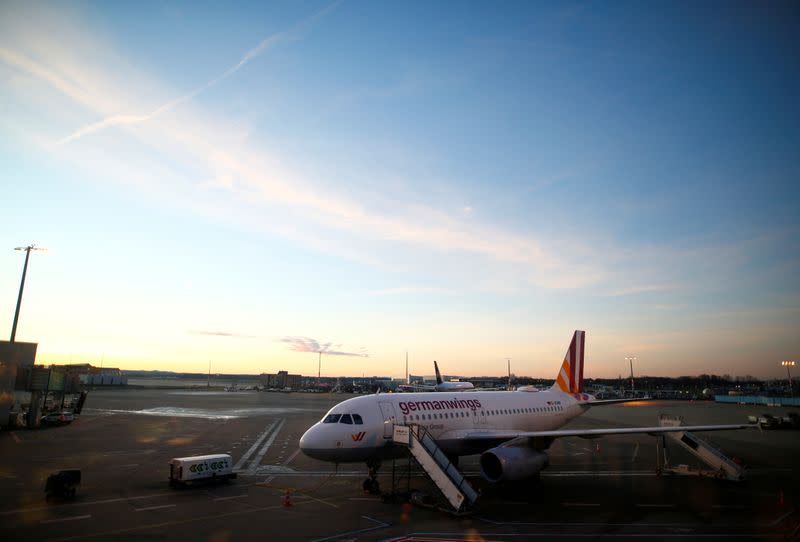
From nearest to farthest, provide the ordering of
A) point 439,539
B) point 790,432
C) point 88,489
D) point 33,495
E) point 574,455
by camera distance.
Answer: point 439,539 → point 33,495 → point 88,489 → point 574,455 → point 790,432

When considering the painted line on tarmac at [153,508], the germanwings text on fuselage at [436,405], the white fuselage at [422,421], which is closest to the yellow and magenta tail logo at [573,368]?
the white fuselage at [422,421]

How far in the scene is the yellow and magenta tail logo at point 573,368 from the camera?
38.0 meters

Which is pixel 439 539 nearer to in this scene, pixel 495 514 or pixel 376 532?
pixel 376 532

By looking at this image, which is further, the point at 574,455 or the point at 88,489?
the point at 574,455

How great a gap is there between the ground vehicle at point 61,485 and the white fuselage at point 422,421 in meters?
10.5

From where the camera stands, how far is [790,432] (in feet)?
167

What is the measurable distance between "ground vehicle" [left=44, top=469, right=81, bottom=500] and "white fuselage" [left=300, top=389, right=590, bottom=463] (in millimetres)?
10536

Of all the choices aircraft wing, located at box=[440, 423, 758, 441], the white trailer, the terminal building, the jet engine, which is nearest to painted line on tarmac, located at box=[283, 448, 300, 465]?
the white trailer

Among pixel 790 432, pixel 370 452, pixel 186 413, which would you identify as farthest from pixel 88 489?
pixel 790 432

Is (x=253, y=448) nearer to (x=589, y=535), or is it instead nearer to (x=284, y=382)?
(x=589, y=535)

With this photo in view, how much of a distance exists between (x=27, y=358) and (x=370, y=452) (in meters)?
43.2

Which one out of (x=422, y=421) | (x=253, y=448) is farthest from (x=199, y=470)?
(x=253, y=448)

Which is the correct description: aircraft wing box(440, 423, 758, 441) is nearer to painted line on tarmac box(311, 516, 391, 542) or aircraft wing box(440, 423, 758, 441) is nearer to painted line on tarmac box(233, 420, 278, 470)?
painted line on tarmac box(311, 516, 391, 542)

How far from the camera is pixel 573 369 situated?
38531 mm
